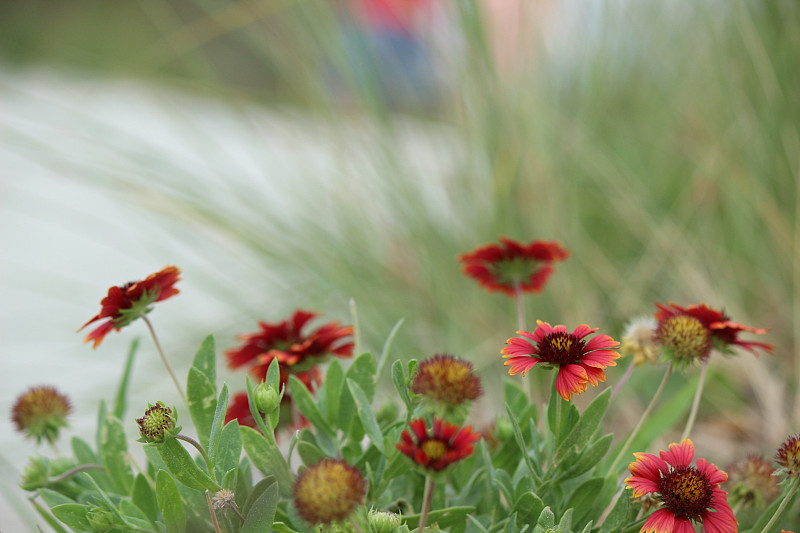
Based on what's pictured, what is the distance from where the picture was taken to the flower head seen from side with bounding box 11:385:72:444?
0.44m

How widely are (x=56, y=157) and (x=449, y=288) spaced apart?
2.01 feet

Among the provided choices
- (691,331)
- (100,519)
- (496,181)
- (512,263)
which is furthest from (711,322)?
(496,181)

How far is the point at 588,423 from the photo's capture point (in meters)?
0.39

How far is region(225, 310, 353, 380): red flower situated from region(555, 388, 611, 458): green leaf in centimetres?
15

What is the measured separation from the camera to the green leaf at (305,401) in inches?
16.5

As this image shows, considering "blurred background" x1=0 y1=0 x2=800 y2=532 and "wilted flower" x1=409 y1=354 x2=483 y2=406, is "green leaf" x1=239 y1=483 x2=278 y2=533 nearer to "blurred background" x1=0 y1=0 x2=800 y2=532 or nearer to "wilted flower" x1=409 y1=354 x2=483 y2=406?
"wilted flower" x1=409 y1=354 x2=483 y2=406

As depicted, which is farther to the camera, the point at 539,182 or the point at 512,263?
the point at 539,182

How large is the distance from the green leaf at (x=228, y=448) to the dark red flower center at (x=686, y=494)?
0.21m

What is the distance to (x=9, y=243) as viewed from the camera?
2.19 metres

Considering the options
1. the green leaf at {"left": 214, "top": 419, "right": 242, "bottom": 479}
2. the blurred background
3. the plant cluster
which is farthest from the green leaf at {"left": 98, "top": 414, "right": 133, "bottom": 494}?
the blurred background

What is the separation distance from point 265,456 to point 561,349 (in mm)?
163

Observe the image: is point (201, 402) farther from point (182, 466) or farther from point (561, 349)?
point (561, 349)

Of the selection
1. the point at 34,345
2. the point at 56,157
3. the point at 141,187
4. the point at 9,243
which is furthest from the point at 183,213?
the point at 9,243

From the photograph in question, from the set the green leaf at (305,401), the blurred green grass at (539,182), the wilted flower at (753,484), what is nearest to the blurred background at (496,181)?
the blurred green grass at (539,182)
